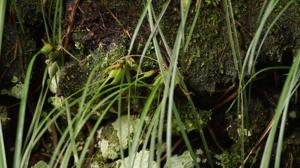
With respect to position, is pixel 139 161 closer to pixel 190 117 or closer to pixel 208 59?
pixel 190 117

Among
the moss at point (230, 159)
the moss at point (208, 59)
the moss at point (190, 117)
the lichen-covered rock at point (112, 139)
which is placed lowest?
the moss at point (230, 159)

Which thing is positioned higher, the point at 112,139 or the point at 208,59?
the point at 208,59

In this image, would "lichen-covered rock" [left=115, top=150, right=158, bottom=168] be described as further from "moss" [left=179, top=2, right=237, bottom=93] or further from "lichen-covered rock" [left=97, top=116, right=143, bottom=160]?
"moss" [left=179, top=2, right=237, bottom=93]

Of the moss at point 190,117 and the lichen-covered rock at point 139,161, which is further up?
the moss at point 190,117

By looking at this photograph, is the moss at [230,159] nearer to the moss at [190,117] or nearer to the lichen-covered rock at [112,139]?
the moss at [190,117]

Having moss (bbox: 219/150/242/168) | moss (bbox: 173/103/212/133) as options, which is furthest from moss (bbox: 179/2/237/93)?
moss (bbox: 219/150/242/168)

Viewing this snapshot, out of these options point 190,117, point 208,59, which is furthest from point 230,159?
point 208,59

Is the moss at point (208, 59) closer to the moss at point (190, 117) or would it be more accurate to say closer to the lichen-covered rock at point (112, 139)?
the moss at point (190, 117)

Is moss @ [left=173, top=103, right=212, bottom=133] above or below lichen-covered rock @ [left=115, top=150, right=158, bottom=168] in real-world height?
above

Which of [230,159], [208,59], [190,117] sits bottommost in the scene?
[230,159]

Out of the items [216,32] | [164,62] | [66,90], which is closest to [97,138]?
[66,90]

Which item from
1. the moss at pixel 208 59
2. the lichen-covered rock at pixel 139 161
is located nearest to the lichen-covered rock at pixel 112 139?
the lichen-covered rock at pixel 139 161
